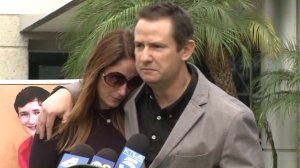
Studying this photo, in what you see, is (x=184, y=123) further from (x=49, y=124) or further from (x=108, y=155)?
(x=49, y=124)

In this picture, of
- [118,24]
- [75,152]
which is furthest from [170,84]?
[118,24]

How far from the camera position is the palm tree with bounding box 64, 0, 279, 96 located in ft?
21.8

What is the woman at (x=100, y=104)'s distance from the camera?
2748 mm

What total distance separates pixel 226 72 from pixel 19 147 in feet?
11.2

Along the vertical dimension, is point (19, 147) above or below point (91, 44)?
below

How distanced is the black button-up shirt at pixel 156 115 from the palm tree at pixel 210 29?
369 centimetres

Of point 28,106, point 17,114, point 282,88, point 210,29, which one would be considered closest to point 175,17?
point 28,106

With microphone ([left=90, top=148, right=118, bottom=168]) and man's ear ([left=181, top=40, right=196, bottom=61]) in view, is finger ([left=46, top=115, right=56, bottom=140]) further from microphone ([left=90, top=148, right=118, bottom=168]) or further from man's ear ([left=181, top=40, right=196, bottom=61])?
man's ear ([left=181, top=40, right=196, bottom=61])

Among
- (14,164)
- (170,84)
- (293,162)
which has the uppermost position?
(170,84)

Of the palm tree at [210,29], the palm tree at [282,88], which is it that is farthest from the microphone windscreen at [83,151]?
the palm tree at [282,88]

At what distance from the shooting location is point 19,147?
4379mm

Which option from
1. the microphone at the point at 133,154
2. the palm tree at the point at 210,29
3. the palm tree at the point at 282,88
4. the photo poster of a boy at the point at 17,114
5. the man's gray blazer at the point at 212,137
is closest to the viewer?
the microphone at the point at 133,154

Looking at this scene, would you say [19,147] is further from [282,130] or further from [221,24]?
[282,130]

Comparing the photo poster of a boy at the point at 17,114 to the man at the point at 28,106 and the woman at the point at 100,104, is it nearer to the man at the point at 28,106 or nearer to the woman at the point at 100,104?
the man at the point at 28,106
